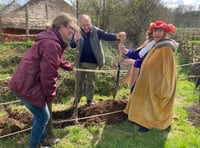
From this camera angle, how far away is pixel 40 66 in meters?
2.86

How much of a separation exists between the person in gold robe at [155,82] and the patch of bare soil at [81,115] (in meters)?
0.39

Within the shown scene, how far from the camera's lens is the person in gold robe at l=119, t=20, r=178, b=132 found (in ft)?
13.8

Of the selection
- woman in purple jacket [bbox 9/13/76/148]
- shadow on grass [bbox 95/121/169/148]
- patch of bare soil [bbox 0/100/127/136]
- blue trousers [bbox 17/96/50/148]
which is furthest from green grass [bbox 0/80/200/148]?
woman in purple jacket [bbox 9/13/76/148]

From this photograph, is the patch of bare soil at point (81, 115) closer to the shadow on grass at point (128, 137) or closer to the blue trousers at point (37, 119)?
the shadow on grass at point (128, 137)

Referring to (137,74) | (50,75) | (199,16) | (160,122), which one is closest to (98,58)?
(137,74)

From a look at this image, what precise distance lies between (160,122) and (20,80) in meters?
2.64

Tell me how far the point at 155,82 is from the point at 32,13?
14.2 metres

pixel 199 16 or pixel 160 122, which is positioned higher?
pixel 199 16

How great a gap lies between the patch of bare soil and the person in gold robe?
388 mm

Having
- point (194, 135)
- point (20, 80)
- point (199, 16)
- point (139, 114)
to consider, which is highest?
point (199, 16)

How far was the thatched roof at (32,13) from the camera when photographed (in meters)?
15.3

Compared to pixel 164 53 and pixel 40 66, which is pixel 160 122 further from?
pixel 40 66

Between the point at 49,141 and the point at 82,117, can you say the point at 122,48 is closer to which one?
the point at 82,117

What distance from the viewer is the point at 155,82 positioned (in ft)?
14.1
